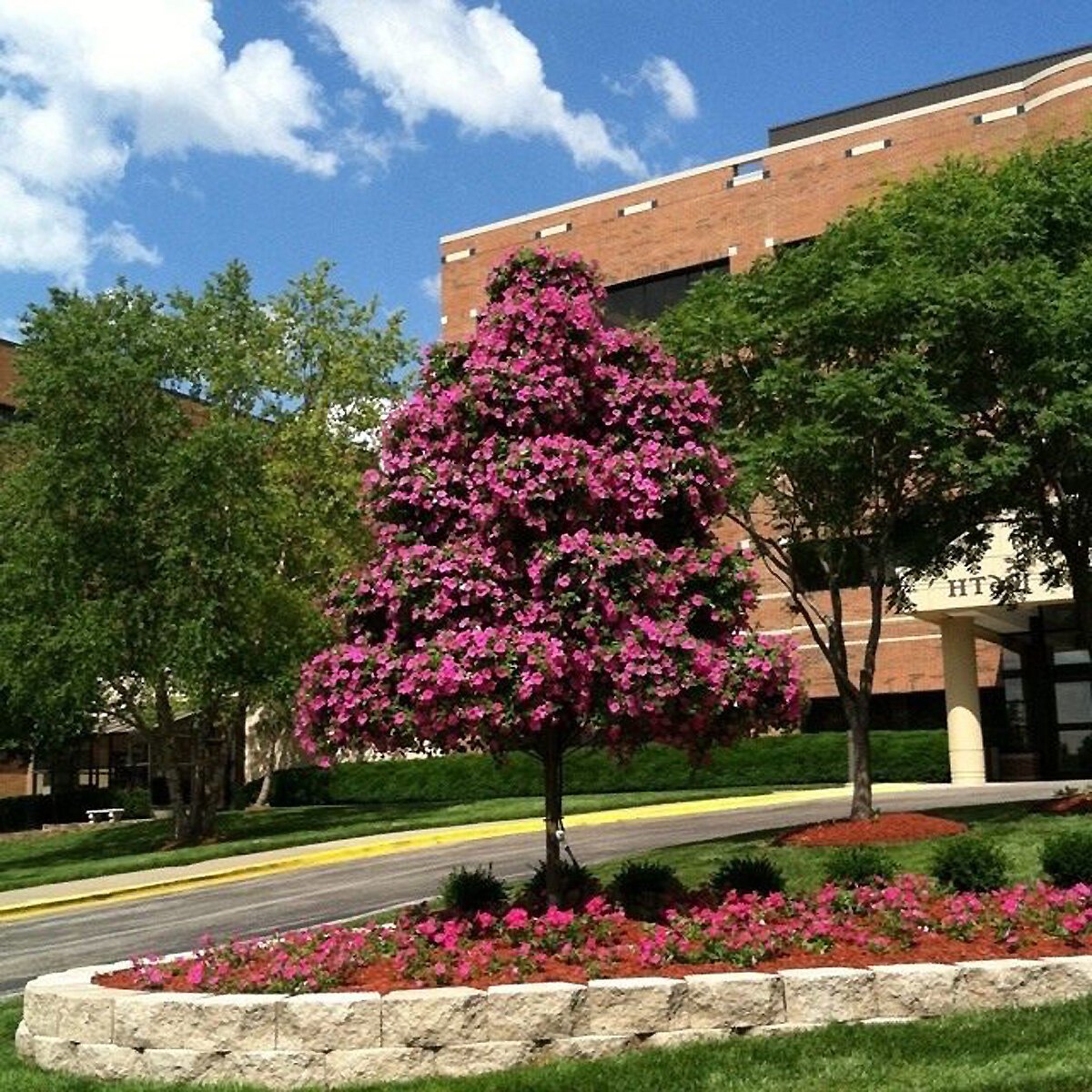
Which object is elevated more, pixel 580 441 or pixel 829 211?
pixel 829 211

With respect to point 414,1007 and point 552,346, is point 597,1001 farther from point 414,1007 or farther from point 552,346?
point 552,346

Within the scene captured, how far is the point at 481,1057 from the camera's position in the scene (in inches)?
319

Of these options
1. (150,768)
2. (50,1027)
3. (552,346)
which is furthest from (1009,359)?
(150,768)

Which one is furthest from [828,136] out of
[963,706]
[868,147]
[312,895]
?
[312,895]

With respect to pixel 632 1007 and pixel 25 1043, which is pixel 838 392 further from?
pixel 25 1043

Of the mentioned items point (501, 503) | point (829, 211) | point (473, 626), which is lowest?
point (473, 626)

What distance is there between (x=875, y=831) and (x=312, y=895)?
7.92 meters

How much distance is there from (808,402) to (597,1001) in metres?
12.1

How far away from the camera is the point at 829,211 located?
1789 inches

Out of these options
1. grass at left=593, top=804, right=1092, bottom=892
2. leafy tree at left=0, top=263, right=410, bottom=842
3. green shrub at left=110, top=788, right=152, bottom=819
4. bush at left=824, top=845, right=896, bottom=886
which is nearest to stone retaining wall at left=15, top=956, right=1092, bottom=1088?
bush at left=824, top=845, right=896, bottom=886

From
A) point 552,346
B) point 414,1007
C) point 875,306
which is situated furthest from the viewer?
point 875,306

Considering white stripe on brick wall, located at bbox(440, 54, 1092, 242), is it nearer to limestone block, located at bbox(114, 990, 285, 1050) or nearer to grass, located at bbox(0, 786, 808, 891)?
grass, located at bbox(0, 786, 808, 891)

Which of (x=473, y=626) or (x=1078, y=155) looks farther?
(x=1078, y=155)

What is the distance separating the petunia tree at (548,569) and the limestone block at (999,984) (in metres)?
2.45
